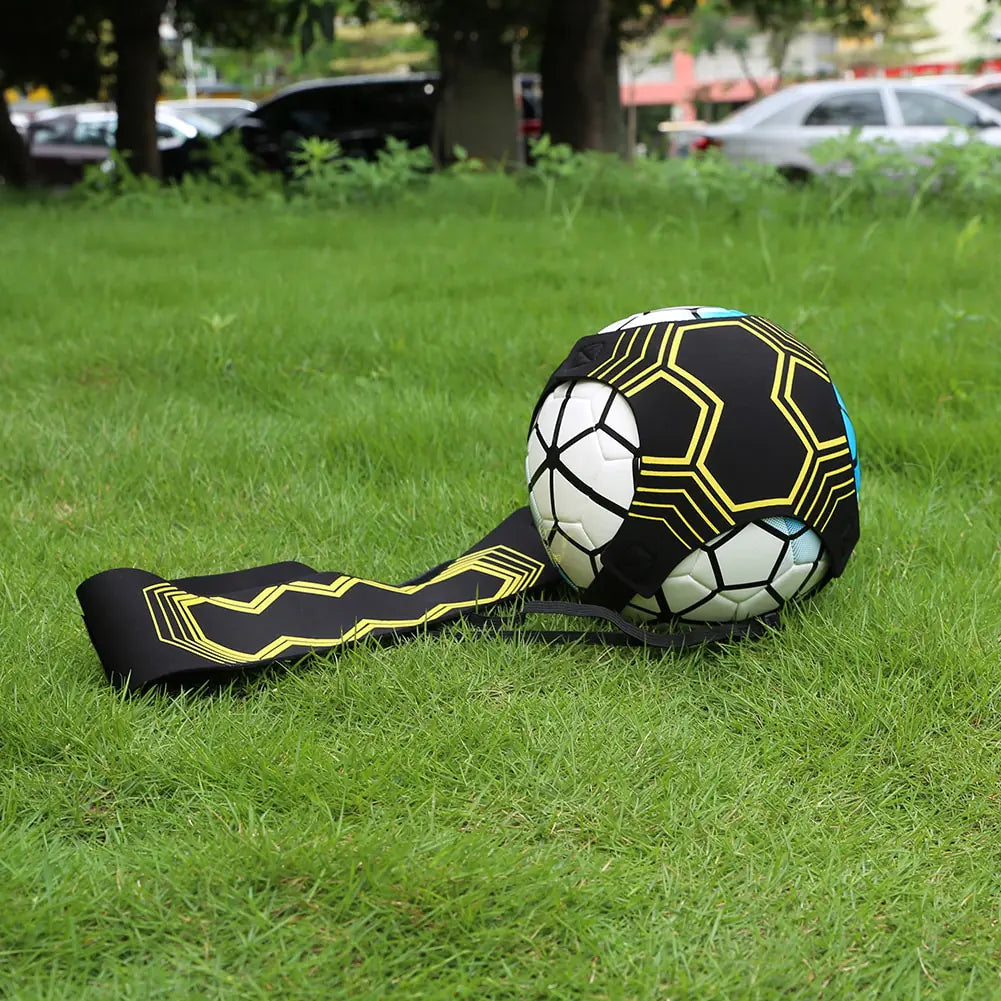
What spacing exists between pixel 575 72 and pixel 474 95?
216cm

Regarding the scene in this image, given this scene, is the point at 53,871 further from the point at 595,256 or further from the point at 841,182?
the point at 841,182

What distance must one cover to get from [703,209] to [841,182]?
1.18 metres

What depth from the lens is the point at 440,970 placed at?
64.8 inches

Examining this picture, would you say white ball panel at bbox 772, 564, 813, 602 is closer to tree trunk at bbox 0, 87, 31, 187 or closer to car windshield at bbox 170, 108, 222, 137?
tree trunk at bbox 0, 87, 31, 187

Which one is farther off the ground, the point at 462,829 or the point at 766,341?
the point at 766,341

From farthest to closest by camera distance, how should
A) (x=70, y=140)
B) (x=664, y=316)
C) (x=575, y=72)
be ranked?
(x=70, y=140)
(x=575, y=72)
(x=664, y=316)

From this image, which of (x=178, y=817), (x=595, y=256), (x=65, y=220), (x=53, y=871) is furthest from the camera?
(x=65, y=220)

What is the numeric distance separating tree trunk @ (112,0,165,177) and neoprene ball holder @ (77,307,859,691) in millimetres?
11000

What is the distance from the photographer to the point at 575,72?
494 inches

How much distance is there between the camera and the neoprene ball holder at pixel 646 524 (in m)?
2.41

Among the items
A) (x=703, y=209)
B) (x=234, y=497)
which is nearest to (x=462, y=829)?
(x=234, y=497)

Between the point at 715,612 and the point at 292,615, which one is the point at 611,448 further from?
the point at 292,615

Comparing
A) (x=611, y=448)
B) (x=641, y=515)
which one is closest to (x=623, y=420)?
(x=611, y=448)

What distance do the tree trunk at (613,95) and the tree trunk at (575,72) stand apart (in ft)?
9.25
